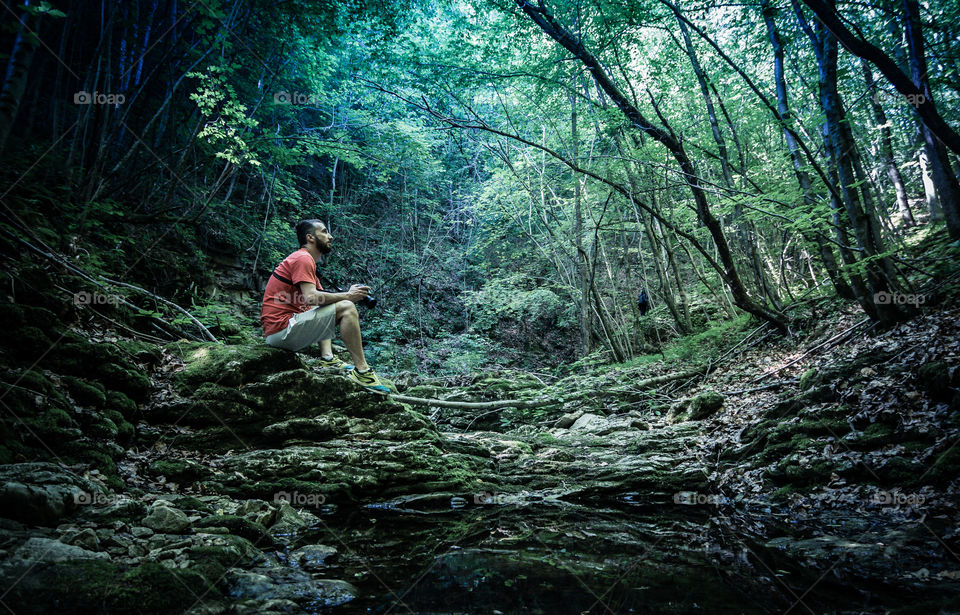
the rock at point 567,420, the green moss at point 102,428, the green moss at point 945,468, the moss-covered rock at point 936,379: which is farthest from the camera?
the rock at point 567,420

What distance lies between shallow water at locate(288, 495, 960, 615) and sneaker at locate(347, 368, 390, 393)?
1.82 metres

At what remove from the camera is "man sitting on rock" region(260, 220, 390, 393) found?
15.4ft

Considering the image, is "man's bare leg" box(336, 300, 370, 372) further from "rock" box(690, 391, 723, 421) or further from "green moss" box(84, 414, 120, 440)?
"rock" box(690, 391, 723, 421)

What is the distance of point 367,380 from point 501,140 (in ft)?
29.9

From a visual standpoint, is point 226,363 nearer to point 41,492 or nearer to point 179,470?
point 179,470

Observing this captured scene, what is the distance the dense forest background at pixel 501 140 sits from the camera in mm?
5410

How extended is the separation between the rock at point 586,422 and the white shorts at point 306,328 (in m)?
4.15

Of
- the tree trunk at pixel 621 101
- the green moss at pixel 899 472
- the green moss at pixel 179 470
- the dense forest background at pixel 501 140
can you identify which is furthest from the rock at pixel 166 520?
the tree trunk at pixel 621 101

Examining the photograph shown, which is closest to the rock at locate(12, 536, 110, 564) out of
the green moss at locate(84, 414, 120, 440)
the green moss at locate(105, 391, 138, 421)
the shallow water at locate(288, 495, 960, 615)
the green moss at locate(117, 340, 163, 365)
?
the shallow water at locate(288, 495, 960, 615)

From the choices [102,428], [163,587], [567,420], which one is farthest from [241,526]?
[567,420]

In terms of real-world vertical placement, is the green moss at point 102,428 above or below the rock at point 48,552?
above

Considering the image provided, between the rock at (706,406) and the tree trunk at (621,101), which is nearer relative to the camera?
the rock at (706,406)

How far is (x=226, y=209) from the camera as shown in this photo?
11133 mm

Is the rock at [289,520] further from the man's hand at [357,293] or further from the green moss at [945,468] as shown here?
the green moss at [945,468]
